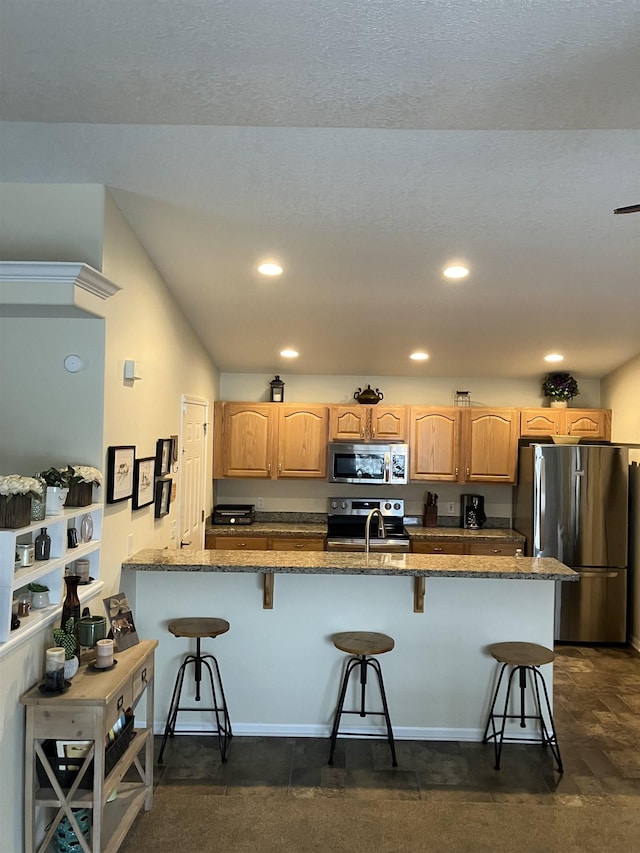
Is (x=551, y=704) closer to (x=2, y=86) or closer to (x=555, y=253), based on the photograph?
(x=555, y=253)

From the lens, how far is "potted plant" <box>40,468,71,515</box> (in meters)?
2.49

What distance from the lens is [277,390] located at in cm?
599

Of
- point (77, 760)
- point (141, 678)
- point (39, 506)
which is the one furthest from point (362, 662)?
point (39, 506)

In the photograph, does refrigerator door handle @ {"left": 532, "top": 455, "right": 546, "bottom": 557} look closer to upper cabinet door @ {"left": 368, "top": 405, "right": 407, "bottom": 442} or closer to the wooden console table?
upper cabinet door @ {"left": 368, "top": 405, "right": 407, "bottom": 442}

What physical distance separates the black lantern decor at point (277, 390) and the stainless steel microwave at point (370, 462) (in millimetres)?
767

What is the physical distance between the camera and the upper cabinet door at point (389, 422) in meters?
5.75

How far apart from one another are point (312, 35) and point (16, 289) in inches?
60.5

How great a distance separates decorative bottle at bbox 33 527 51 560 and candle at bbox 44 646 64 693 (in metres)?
0.36

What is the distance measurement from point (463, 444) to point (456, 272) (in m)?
2.35

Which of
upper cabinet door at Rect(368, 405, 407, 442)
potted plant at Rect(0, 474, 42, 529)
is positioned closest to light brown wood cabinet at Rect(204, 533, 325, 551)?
upper cabinet door at Rect(368, 405, 407, 442)

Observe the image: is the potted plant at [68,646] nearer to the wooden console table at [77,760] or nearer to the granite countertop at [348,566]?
the wooden console table at [77,760]

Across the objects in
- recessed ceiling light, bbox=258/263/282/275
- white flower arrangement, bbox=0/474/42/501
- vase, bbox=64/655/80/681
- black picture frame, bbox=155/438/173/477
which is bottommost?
vase, bbox=64/655/80/681

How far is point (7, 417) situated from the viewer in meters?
2.88

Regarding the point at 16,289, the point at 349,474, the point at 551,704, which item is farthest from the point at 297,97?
the point at 349,474
